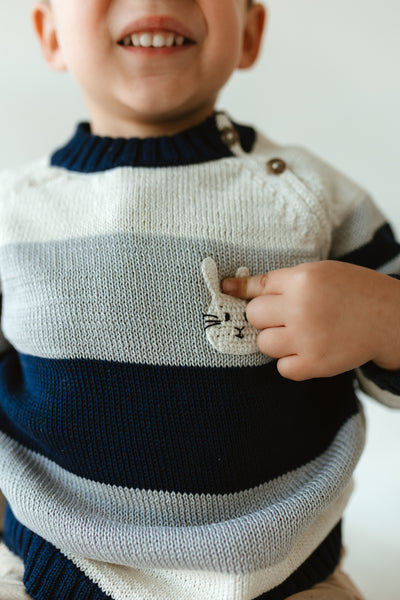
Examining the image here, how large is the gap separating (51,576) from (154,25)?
1.88 feet

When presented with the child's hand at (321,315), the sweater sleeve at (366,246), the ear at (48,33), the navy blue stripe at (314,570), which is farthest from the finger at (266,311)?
the ear at (48,33)

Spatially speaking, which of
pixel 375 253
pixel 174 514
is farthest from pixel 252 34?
pixel 174 514

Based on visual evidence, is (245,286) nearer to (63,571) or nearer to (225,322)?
(225,322)

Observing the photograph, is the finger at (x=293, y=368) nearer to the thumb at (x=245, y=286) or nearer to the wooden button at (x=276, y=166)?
the thumb at (x=245, y=286)

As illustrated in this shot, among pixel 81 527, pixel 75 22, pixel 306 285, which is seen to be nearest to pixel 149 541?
pixel 81 527

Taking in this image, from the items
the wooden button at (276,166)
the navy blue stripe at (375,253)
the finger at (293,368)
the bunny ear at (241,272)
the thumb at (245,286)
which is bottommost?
the finger at (293,368)

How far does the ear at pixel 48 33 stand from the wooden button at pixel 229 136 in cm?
23

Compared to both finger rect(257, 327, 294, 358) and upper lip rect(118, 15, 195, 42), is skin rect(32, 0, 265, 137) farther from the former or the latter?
finger rect(257, 327, 294, 358)

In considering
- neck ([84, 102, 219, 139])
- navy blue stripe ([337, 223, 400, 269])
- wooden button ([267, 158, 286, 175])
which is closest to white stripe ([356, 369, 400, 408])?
navy blue stripe ([337, 223, 400, 269])

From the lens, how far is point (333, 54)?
1.06m

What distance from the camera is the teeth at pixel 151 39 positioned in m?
0.65

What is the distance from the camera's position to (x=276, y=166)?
69 cm

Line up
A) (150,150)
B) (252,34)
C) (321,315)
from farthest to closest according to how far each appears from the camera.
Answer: (252,34)
(150,150)
(321,315)

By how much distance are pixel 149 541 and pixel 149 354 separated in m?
0.17
